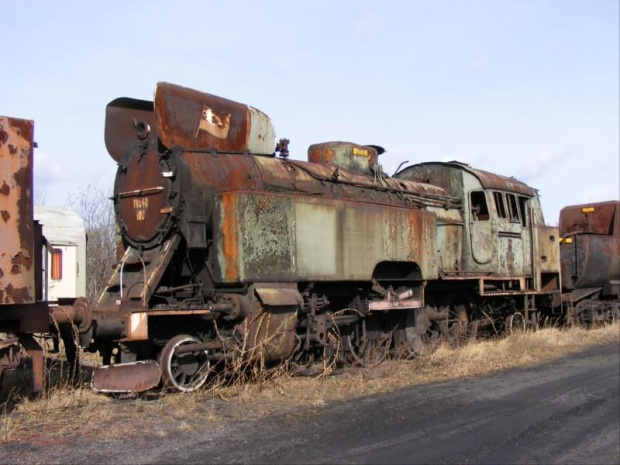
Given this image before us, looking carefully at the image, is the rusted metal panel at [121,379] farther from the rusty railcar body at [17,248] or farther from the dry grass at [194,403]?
the rusty railcar body at [17,248]

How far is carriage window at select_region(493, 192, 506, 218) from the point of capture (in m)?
12.6

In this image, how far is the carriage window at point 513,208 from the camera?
13066 millimetres

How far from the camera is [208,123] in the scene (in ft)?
27.2

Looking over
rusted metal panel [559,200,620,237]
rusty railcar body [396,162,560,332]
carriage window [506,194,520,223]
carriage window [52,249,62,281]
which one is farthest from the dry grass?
rusted metal panel [559,200,620,237]

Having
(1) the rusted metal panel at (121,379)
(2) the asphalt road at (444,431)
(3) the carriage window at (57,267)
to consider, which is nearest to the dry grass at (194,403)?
(1) the rusted metal panel at (121,379)

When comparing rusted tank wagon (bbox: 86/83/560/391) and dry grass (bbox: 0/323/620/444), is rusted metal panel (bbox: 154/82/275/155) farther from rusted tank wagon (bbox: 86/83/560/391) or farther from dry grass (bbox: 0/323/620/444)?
dry grass (bbox: 0/323/620/444)

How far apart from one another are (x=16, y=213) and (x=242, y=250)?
8.33 ft

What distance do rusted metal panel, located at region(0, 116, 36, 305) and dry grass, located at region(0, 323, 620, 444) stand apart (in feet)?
3.87

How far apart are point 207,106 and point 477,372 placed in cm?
542

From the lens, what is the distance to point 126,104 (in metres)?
8.69

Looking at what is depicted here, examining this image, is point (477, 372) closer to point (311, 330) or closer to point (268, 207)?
point (311, 330)

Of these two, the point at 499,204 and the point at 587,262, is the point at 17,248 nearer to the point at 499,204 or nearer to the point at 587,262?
the point at 499,204

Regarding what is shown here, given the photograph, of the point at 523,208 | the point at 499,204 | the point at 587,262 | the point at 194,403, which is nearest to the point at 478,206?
the point at 499,204

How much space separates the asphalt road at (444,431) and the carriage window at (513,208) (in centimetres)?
526
